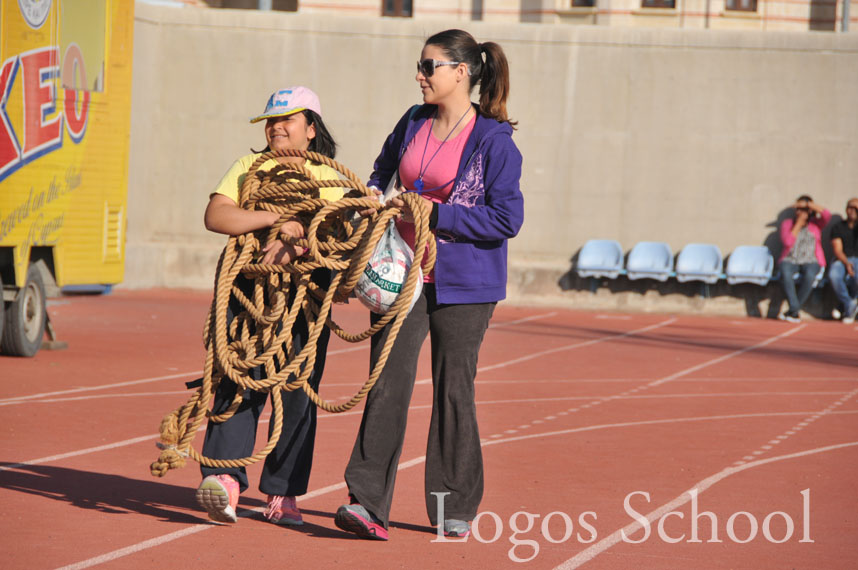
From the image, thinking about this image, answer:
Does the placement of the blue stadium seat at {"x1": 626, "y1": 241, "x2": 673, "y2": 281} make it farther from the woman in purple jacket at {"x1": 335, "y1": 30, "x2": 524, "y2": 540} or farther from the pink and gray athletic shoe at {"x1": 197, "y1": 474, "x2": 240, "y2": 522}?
the pink and gray athletic shoe at {"x1": 197, "y1": 474, "x2": 240, "y2": 522}

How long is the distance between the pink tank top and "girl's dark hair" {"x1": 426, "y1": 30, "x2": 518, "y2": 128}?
10 cm

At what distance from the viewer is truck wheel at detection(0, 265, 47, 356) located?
11.0 meters

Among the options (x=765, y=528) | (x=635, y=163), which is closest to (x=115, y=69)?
(x=765, y=528)

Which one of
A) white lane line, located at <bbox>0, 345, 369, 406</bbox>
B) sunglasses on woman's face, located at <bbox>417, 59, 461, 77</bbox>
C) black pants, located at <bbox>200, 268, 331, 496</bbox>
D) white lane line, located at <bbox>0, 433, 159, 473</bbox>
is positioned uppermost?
sunglasses on woman's face, located at <bbox>417, 59, 461, 77</bbox>

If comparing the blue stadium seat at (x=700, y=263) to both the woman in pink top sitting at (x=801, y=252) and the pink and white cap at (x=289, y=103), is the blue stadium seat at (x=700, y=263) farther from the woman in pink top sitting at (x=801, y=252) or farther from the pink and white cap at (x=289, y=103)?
the pink and white cap at (x=289, y=103)

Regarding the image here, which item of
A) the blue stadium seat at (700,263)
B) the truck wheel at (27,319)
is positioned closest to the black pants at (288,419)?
the truck wheel at (27,319)

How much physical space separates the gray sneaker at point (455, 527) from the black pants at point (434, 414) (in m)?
0.03

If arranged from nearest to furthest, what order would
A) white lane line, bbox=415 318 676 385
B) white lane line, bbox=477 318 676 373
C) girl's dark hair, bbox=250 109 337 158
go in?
girl's dark hair, bbox=250 109 337 158
white lane line, bbox=415 318 676 385
white lane line, bbox=477 318 676 373

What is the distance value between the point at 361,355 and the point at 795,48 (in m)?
10.8

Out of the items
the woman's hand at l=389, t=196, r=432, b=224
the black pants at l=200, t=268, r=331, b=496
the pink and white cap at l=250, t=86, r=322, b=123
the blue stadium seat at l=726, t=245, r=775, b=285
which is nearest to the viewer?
the woman's hand at l=389, t=196, r=432, b=224

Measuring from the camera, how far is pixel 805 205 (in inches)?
766

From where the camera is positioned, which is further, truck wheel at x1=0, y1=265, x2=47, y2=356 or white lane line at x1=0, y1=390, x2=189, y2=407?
truck wheel at x1=0, y1=265, x2=47, y2=356

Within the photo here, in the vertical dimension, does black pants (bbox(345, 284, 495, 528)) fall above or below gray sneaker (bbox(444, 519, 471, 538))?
above

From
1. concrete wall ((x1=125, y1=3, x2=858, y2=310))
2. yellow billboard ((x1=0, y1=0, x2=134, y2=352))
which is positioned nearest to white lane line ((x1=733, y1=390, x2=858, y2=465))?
yellow billboard ((x1=0, y1=0, x2=134, y2=352))
